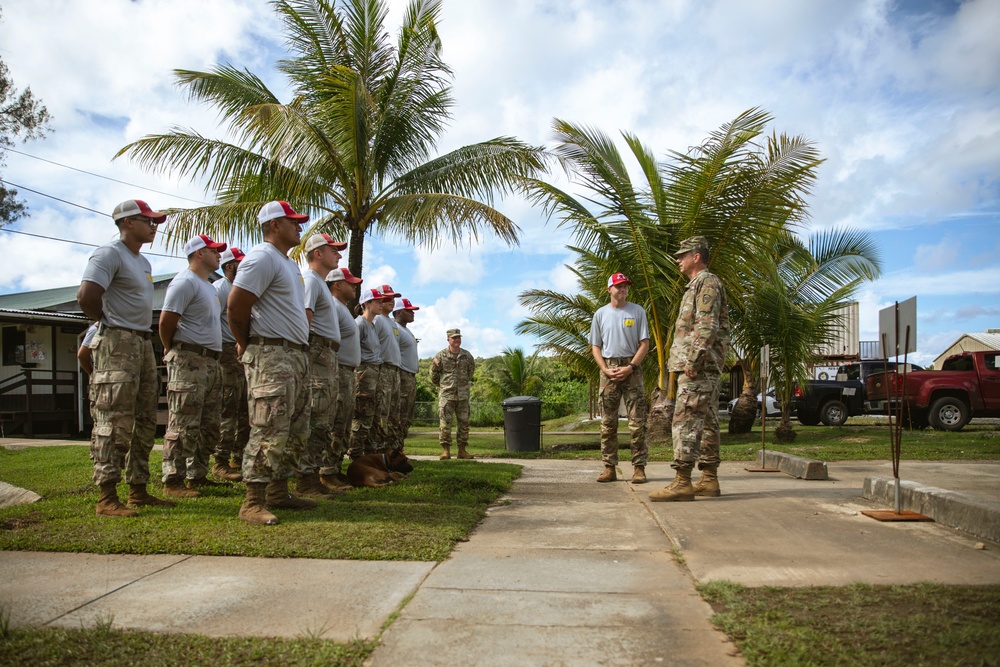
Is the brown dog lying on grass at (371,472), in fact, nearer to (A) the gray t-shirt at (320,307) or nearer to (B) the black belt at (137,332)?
(A) the gray t-shirt at (320,307)

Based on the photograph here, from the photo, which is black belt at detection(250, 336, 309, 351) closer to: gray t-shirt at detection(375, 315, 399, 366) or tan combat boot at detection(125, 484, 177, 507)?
tan combat boot at detection(125, 484, 177, 507)

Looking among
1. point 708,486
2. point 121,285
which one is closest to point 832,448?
point 708,486

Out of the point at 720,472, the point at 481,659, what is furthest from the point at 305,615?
the point at 720,472

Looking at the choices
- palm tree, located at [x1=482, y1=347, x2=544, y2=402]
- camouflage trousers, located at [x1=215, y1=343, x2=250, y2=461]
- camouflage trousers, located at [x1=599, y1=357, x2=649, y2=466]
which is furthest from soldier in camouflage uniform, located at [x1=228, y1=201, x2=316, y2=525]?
palm tree, located at [x1=482, y1=347, x2=544, y2=402]

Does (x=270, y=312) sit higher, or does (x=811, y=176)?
(x=811, y=176)

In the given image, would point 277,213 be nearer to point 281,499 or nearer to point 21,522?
point 281,499

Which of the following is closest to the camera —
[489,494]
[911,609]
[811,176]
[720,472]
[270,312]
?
[911,609]

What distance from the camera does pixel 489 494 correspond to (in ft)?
20.4

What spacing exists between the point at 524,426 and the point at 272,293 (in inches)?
311

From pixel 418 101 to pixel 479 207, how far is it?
7.90ft

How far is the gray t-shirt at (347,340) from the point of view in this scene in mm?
6497

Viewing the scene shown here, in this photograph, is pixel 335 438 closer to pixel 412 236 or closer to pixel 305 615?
pixel 305 615

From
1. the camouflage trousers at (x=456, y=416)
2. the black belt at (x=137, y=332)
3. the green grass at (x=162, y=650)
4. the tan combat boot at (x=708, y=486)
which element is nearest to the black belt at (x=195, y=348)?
the black belt at (x=137, y=332)

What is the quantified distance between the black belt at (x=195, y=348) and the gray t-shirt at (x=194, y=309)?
1.0 inches
